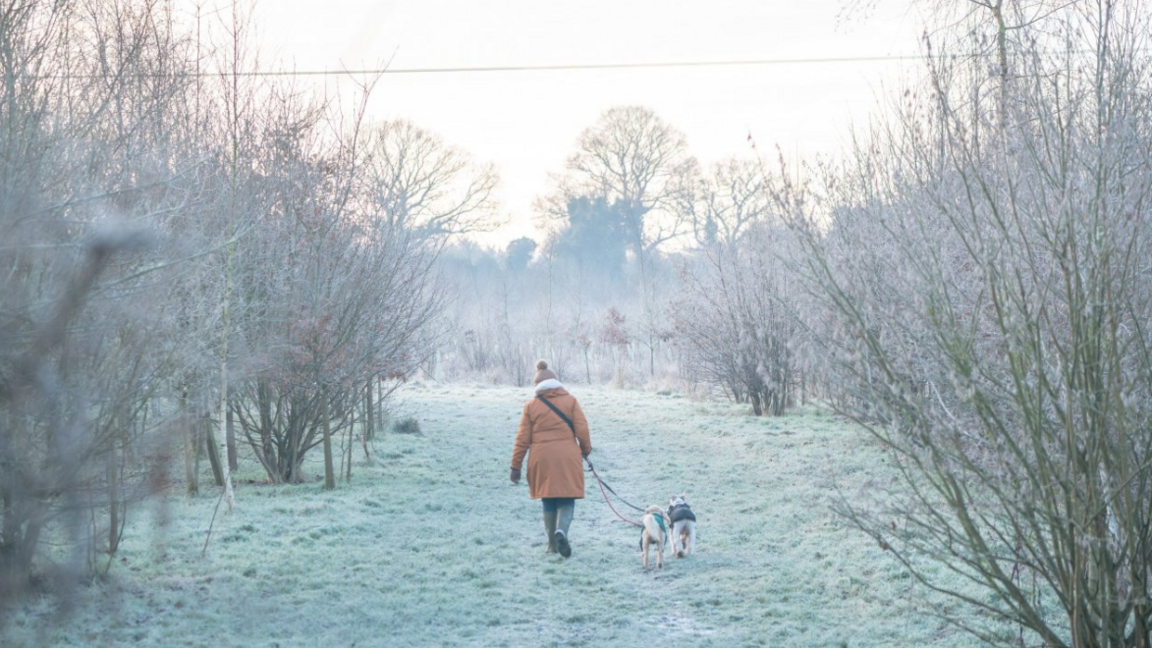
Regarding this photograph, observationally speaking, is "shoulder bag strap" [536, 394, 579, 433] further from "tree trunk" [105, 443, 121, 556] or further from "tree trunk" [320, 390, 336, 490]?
"tree trunk" [320, 390, 336, 490]

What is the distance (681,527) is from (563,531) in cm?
112

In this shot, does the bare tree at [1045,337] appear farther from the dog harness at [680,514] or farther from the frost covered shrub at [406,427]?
the frost covered shrub at [406,427]

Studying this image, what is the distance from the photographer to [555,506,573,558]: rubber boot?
939 centimetres

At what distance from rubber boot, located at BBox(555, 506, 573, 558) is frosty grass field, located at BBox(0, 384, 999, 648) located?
118mm

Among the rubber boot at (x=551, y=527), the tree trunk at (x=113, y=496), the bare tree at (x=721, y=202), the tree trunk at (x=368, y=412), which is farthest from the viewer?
the bare tree at (x=721, y=202)

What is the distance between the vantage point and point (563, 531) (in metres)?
9.51

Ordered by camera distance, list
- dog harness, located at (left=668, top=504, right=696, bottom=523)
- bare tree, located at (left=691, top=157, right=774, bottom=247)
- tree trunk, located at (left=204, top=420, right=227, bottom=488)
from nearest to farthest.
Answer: dog harness, located at (left=668, top=504, right=696, bottom=523) < tree trunk, located at (left=204, top=420, right=227, bottom=488) < bare tree, located at (left=691, top=157, right=774, bottom=247)

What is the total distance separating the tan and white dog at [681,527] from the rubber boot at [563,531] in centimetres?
96

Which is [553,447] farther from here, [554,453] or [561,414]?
[561,414]

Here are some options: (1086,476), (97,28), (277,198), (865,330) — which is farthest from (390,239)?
(1086,476)

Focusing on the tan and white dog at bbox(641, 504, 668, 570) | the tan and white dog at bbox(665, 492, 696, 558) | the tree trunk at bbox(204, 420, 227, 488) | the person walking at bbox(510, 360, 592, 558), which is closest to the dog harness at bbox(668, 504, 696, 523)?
the tan and white dog at bbox(665, 492, 696, 558)

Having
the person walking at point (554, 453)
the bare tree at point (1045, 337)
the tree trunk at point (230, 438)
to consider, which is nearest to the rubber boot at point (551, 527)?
the person walking at point (554, 453)

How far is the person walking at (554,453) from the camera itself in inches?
368

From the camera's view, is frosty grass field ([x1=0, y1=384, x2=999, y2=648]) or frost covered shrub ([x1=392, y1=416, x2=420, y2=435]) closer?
frosty grass field ([x1=0, y1=384, x2=999, y2=648])
